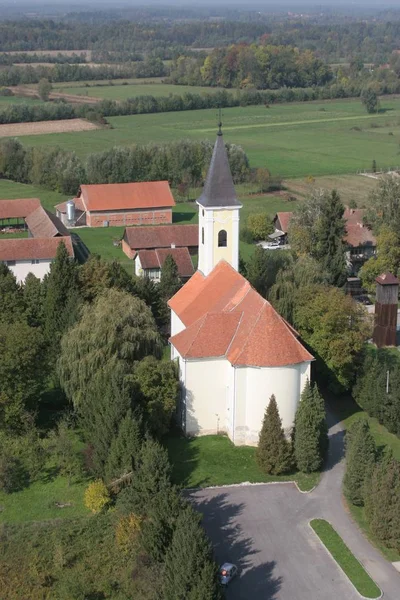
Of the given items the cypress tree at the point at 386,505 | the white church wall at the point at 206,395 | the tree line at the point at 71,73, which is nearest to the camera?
the cypress tree at the point at 386,505

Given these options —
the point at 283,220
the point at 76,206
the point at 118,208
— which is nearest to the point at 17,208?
the point at 76,206

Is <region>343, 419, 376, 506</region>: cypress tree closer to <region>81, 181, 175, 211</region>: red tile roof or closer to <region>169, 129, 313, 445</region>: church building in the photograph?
<region>169, 129, 313, 445</region>: church building

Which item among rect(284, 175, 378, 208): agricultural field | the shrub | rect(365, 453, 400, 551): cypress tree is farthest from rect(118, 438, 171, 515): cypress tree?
rect(284, 175, 378, 208): agricultural field

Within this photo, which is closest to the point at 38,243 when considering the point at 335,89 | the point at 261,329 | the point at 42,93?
the point at 261,329

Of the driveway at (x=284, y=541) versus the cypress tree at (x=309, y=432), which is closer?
the driveway at (x=284, y=541)

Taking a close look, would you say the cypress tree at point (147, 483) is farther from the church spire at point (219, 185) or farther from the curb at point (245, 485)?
the church spire at point (219, 185)

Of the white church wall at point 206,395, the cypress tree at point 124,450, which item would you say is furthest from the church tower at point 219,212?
the cypress tree at point 124,450

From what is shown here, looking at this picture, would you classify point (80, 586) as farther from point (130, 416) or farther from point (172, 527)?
point (130, 416)
